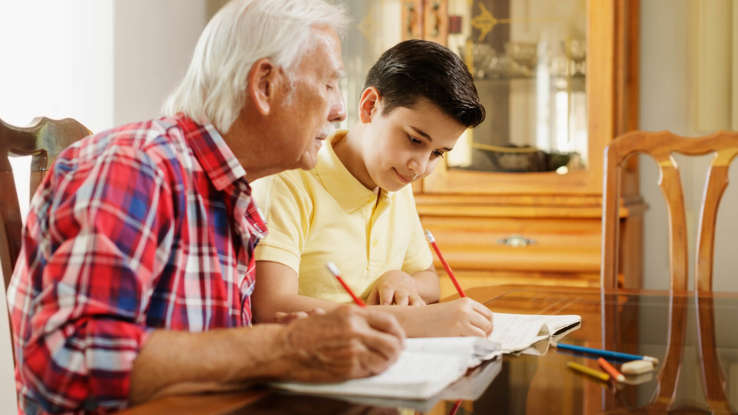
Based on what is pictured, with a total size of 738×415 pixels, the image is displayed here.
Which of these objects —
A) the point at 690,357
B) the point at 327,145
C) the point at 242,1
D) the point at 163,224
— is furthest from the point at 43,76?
the point at 690,357

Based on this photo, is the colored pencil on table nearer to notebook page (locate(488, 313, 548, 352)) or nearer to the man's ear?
notebook page (locate(488, 313, 548, 352))

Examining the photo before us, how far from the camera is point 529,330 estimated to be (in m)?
1.07

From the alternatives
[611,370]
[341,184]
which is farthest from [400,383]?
[341,184]

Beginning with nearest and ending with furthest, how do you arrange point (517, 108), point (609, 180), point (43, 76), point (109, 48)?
point (609, 180) < point (43, 76) < point (109, 48) < point (517, 108)

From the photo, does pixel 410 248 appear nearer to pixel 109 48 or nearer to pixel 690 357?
pixel 690 357

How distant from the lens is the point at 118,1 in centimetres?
251

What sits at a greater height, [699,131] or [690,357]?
[699,131]

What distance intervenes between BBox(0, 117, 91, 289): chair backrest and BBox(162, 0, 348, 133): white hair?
0.92 ft

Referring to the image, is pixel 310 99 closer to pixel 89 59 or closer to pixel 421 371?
pixel 421 371

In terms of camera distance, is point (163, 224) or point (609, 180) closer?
point (163, 224)

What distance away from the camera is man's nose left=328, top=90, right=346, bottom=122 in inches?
41.1

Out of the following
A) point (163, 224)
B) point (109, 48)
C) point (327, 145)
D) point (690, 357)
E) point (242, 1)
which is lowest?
point (690, 357)

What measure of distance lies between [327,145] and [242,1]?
493 mm

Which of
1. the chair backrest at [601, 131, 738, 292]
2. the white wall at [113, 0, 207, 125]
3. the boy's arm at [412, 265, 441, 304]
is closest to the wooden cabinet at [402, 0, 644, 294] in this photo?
the chair backrest at [601, 131, 738, 292]
